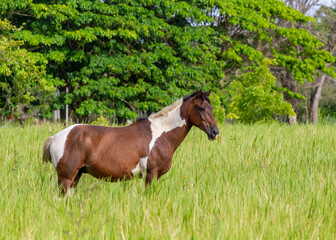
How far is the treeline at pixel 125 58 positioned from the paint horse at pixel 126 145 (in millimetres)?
11048

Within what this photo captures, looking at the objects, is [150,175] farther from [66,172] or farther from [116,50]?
[116,50]

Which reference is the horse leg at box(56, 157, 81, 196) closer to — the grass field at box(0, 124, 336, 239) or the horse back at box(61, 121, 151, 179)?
the horse back at box(61, 121, 151, 179)

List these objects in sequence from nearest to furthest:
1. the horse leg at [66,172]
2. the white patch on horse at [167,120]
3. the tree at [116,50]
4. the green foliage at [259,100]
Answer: the horse leg at [66,172] < the white patch on horse at [167,120] < the green foliage at [259,100] < the tree at [116,50]

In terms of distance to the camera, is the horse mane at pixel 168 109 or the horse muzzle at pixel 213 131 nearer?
the horse muzzle at pixel 213 131

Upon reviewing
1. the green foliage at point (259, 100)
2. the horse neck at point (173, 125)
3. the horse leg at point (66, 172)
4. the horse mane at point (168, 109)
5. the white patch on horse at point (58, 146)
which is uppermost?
the horse mane at point (168, 109)

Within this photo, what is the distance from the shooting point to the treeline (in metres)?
16.6

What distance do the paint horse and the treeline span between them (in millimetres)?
11048

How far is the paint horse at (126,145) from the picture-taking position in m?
4.46

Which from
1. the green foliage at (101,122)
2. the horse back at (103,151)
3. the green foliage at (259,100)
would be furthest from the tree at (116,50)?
the horse back at (103,151)

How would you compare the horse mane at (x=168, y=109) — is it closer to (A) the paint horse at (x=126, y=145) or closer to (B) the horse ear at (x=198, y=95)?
(A) the paint horse at (x=126, y=145)

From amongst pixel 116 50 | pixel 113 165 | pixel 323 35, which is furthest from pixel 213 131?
pixel 323 35

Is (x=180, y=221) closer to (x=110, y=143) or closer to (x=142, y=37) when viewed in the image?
(x=110, y=143)

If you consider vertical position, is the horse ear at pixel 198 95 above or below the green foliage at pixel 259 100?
above

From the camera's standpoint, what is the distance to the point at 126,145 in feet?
15.0
